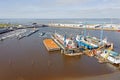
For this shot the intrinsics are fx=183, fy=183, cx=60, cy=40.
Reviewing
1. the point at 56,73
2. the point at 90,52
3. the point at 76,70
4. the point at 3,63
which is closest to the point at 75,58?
the point at 90,52

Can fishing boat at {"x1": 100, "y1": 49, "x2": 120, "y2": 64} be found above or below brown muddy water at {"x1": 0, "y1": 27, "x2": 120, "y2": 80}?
above

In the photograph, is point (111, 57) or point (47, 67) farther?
point (111, 57)

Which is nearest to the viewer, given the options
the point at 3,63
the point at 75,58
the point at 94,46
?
the point at 3,63

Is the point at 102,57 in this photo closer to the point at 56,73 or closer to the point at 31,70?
the point at 56,73

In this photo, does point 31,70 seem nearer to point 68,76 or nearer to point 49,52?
point 68,76

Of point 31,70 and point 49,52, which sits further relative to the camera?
point 49,52

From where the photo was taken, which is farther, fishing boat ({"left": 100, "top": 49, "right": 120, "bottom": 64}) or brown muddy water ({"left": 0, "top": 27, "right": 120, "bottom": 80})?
fishing boat ({"left": 100, "top": 49, "right": 120, "bottom": 64})

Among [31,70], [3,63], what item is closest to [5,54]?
[3,63]

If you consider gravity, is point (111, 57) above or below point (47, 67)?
above

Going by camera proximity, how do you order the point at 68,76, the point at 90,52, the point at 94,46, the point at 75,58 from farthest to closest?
the point at 94,46
the point at 90,52
the point at 75,58
the point at 68,76

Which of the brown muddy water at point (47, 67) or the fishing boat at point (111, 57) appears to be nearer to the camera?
the brown muddy water at point (47, 67)

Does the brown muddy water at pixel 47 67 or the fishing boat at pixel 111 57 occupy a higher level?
the fishing boat at pixel 111 57
